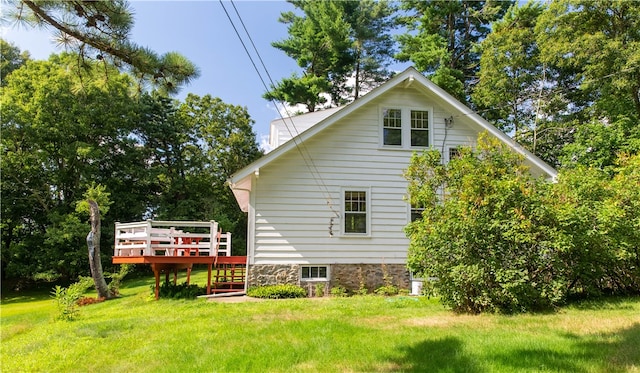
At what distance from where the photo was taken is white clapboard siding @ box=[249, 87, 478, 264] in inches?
428

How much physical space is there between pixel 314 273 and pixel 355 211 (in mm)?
2075

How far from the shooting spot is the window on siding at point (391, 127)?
11797 millimetres

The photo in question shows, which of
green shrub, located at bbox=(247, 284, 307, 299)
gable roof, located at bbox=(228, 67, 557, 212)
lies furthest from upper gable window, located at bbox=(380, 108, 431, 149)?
green shrub, located at bbox=(247, 284, 307, 299)

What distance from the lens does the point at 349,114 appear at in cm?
1155

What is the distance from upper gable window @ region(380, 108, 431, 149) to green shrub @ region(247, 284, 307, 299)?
4792 millimetres

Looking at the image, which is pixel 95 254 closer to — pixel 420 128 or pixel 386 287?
pixel 386 287

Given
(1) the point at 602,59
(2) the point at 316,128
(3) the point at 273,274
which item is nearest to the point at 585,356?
(3) the point at 273,274

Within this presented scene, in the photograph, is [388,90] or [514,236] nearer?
[514,236]

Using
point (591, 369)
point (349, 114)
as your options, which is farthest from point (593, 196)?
point (349, 114)

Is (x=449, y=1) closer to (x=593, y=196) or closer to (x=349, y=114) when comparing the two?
(x=349, y=114)

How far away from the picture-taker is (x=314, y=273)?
1103cm

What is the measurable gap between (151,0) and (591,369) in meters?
5.86

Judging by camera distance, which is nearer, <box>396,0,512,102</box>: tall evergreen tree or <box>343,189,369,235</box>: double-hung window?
<box>343,189,369,235</box>: double-hung window

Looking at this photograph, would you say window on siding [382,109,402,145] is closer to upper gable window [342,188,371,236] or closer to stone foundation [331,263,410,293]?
upper gable window [342,188,371,236]
